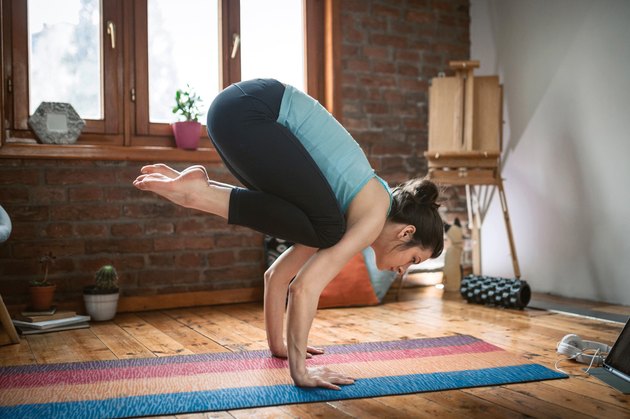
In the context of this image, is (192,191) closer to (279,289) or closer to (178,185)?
(178,185)

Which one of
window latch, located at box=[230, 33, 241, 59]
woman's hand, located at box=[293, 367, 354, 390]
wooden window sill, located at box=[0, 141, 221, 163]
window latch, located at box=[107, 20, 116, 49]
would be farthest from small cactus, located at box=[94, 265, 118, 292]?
woman's hand, located at box=[293, 367, 354, 390]

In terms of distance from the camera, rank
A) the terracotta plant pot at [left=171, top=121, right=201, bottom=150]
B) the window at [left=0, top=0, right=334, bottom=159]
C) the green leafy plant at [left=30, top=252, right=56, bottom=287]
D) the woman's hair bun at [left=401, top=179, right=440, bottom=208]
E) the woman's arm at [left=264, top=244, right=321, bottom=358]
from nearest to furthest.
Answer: the woman's hair bun at [left=401, top=179, right=440, bottom=208] → the woman's arm at [left=264, top=244, right=321, bottom=358] → the green leafy plant at [left=30, top=252, right=56, bottom=287] → the window at [left=0, top=0, right=334, bottom=159] → the terracotta plant pot at [left=171, top=121, right=201, bottom=150]

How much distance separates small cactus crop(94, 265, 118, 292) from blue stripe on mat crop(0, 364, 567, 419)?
5.01ft

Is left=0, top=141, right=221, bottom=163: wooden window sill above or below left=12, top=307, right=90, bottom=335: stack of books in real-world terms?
above

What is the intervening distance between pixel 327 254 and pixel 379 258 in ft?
0.97

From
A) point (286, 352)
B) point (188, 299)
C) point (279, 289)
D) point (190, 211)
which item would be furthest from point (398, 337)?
point (190, 211)

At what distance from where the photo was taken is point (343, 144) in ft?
7.05

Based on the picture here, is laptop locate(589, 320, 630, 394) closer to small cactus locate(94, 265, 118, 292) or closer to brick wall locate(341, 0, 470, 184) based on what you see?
small cactus locate(94, 265, 118, 292)

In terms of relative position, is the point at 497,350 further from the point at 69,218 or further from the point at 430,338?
the point at 69,218

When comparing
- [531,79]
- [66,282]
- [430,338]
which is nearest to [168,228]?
[66,282]

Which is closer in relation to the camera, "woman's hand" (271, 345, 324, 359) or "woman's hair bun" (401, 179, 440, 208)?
"woman's hair bun" (401, 179, 440, 208)

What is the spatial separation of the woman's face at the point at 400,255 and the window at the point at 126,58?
75.6 inches

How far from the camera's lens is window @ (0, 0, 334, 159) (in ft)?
11.4

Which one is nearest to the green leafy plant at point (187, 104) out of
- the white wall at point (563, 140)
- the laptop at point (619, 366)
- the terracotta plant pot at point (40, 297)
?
the terracotta plant pot at point (40, 297)
